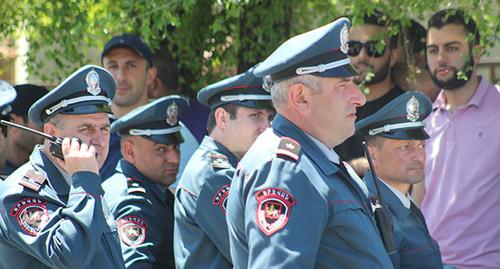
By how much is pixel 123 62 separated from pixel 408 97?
8.90 ft

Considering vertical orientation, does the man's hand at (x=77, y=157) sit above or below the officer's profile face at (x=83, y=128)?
below

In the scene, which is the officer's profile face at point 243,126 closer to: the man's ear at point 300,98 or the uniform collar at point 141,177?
the uniform collar at point 141,177

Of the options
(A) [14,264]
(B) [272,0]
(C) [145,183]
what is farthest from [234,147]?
(B) [272,0]

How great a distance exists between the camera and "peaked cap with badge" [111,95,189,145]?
6152mm

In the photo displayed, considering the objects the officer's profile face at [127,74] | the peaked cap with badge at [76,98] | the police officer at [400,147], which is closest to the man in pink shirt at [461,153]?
the police officer at [400,147]

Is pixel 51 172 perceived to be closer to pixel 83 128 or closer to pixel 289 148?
pixel 83 128

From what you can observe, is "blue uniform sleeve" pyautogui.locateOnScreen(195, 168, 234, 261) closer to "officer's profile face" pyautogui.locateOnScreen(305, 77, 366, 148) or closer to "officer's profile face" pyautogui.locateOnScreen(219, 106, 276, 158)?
"officer's profile face" pyautogui.locateOnScreen(219, 106, 276, 158)

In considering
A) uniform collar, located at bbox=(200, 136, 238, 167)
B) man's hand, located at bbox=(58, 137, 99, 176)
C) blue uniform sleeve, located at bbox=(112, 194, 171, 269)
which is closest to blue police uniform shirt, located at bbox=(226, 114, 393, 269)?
man's hand, located at bbox=(58, 137, 99, 176)

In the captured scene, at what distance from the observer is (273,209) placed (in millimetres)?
3494

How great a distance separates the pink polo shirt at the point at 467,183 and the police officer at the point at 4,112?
2.73m

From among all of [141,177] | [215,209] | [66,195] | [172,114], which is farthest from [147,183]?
[66,195]

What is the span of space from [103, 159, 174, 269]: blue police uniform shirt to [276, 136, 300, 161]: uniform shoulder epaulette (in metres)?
2.05

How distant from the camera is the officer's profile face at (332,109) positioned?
146 inches

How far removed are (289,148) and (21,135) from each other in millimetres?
3053
